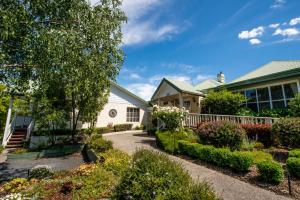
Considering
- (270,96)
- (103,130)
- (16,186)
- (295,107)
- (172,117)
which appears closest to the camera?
(16,186)

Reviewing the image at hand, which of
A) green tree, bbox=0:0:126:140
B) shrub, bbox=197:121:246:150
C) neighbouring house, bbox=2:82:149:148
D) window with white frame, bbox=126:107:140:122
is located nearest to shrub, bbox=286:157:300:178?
shrub, bbox=197:121:246:150

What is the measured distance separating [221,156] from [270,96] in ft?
31.2

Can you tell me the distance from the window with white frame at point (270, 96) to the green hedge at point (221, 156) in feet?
28.2

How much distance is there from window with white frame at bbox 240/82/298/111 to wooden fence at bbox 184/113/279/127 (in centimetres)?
321

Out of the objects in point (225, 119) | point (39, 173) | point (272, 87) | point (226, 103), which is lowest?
point (39, 173)

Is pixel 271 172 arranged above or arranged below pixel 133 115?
below

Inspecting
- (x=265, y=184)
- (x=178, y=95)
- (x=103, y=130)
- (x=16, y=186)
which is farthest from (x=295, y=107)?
(x=103, y=130)

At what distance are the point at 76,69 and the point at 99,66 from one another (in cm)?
111

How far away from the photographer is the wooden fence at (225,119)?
10051 mm

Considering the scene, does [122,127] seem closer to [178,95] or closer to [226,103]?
[178,95]

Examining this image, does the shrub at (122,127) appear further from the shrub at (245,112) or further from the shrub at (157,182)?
the shrub at (157,182)

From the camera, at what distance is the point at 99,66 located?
7.18 meters

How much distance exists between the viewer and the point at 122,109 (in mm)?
19203

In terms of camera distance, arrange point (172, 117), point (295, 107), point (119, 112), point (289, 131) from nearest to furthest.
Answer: point (289, 131), point (295, 107), point (172, 117), point (119, 112)
